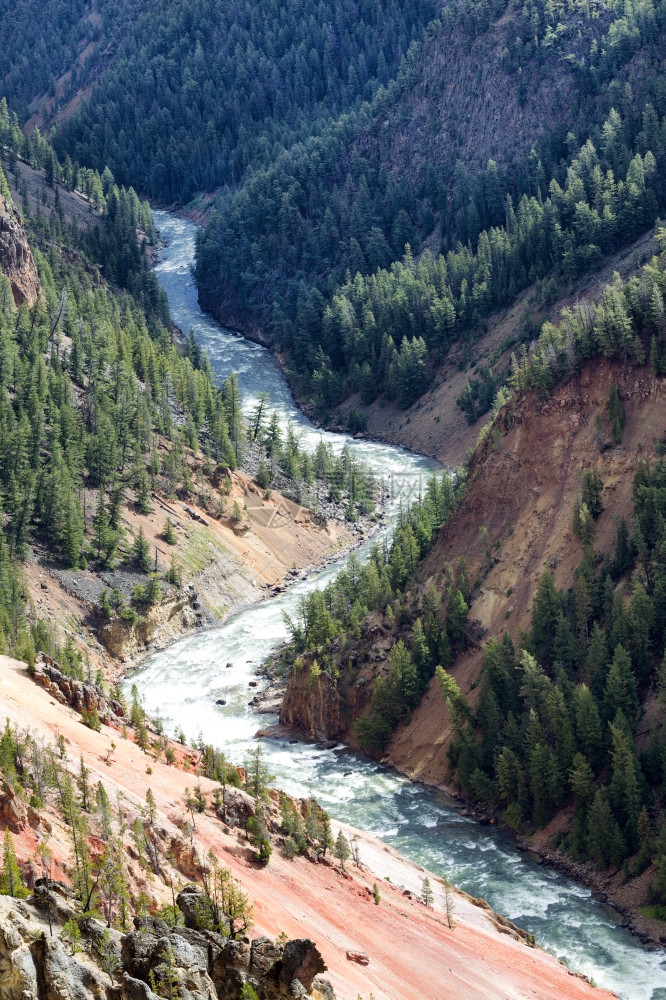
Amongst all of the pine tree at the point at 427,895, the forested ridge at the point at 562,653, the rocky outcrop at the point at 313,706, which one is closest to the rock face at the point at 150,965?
the pine tree at the point at 427,895

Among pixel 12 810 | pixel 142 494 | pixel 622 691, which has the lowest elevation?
pixel 142 494

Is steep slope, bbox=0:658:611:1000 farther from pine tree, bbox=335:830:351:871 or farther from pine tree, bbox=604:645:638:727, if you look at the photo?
pine tree, bbox=604:645:638:727

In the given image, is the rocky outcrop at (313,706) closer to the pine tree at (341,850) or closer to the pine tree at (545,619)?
the pine tree at (545,619)

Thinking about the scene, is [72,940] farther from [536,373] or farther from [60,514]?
[60,514]

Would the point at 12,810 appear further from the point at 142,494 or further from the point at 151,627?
the point at 142,494

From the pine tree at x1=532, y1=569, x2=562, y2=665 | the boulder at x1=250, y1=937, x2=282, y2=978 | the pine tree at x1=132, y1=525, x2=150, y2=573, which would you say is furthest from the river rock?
the pine tree at x1=132, y1=525, x2=150, y2=573

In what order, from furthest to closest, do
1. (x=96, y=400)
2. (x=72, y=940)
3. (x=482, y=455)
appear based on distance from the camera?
(x=96, y=400)
(x=482, y=455)
(x=72, y=940)

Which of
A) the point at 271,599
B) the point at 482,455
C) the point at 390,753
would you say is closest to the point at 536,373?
the point at 482,455

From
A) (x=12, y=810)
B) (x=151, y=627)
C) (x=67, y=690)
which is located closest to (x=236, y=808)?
(x=67, y=690)
